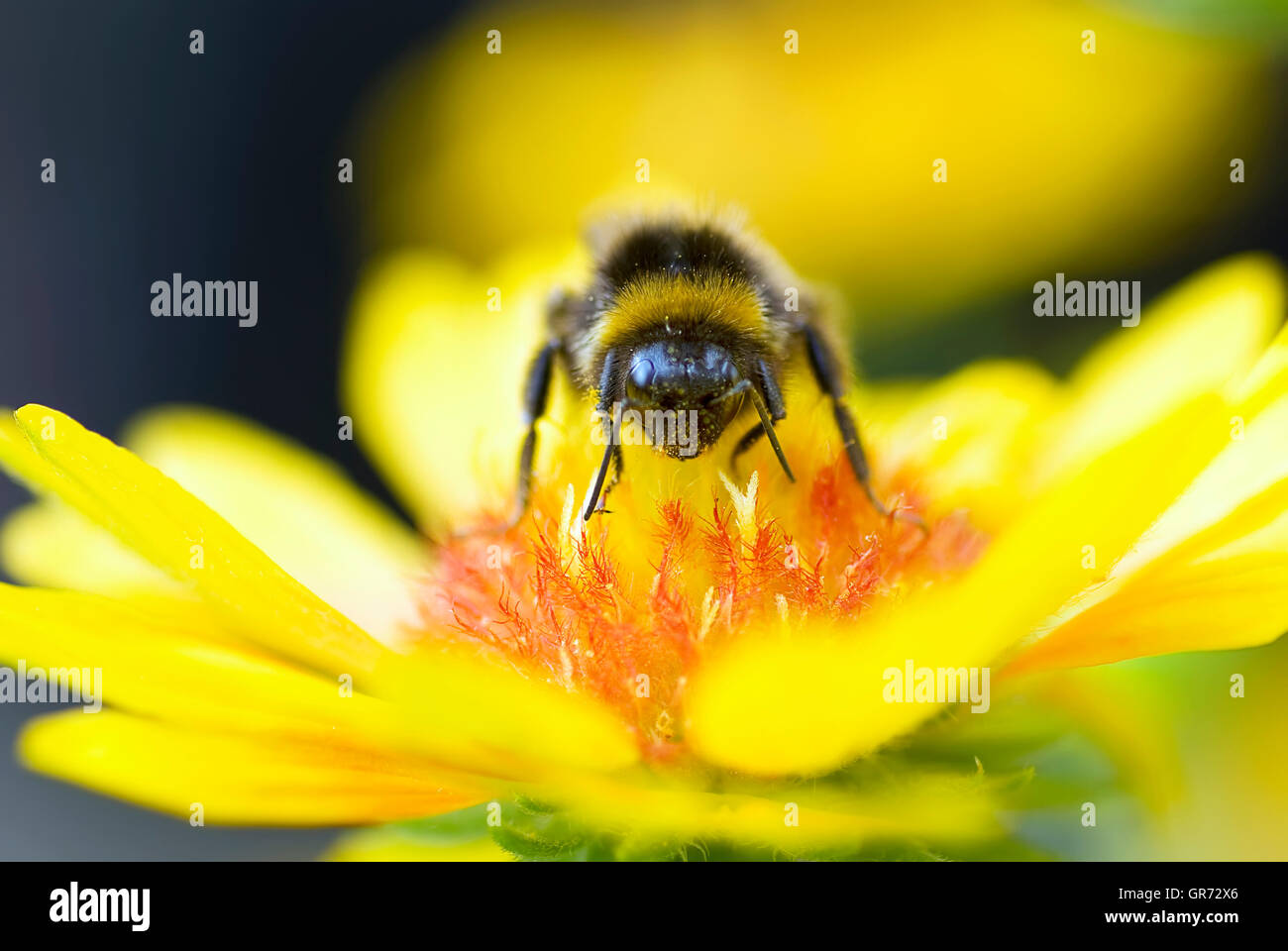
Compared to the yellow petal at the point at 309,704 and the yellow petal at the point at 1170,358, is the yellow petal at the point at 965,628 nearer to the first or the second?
the yellow petal at the point at 309,704

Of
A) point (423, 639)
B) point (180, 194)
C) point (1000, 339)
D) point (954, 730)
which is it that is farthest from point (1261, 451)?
point (180, 194)

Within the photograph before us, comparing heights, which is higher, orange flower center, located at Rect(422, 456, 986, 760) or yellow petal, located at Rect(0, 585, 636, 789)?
orange flower center, located at Rect(422, 456, 986, 760)

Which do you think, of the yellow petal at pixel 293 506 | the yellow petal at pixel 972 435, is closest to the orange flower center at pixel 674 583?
the yellow petal at pixel 972 435

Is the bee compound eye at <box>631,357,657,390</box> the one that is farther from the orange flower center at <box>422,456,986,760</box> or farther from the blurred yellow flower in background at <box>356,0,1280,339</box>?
the blurred yellow flower in background at <box>356,0,1280,339</box>

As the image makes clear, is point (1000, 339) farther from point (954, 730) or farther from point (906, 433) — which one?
point (954, 730)

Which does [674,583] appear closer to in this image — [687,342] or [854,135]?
[687,342]

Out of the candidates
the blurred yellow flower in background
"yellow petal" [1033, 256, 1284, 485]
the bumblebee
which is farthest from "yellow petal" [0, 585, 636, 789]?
the blurred yellow flower in background

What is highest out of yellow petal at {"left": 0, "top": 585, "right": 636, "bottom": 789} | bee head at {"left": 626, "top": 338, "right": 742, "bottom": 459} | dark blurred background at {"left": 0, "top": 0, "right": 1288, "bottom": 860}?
dark blurred background at {"left": 0, "top": 0, "right": 1288, "bottom": 860}
